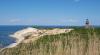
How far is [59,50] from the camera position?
360 inches

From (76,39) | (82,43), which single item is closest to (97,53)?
(82,43)

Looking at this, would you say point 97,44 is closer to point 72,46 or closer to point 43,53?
point 72,46

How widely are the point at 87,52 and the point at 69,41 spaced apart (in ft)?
5.01

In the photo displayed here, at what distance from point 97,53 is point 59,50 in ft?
4.20

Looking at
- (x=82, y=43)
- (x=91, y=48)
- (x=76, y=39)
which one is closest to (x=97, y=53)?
(x=91, y=48)

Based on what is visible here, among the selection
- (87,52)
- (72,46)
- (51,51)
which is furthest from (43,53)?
(87,52)

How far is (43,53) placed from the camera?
382 inches

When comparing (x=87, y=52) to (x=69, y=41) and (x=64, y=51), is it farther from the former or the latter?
(x=69, y=41)

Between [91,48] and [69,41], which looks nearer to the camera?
[91,48]

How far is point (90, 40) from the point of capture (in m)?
9.09

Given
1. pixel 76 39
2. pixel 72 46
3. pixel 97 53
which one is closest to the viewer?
pixel 97 53

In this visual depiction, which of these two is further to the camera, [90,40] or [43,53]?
[43,53]

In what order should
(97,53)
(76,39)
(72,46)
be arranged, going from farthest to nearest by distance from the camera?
(76,39)
(72,46)
(97,53)

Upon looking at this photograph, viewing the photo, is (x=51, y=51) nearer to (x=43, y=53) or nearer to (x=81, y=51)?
(x=43, y=53)
